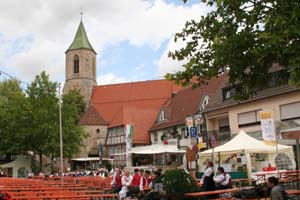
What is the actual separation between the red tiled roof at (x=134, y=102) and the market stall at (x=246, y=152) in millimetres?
Result: 32874

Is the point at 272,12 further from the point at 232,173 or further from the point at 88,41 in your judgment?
the point at 88,41

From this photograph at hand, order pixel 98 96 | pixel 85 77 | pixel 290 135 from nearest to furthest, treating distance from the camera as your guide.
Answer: pixel 290 135 → pixel 98 96 → pixel 85 77

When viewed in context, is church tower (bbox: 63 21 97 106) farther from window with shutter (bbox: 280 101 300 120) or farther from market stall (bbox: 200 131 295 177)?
market stall (bbox: 200 131 295 177)

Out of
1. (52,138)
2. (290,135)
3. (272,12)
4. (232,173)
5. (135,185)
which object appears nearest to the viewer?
(272,12)

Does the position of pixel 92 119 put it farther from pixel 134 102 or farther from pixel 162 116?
pixel 162 116

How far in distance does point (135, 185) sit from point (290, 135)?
687 cm

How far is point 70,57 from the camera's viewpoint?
90.6 m

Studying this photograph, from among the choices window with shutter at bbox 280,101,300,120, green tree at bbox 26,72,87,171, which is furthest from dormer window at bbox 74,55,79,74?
window with shutter at bbox 280,101,300,120

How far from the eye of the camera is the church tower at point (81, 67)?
87.3m

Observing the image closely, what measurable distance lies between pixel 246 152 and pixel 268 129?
2.67 m

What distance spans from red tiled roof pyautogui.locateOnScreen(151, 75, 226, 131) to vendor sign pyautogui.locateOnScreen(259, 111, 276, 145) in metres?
31.2

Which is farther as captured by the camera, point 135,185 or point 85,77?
point 85,77

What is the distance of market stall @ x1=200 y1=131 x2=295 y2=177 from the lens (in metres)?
19.0

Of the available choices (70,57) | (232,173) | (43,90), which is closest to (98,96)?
(70,57)
